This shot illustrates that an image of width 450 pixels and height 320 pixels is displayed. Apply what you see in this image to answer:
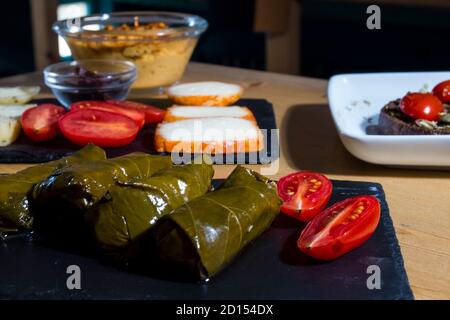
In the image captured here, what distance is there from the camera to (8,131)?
6.74 ft

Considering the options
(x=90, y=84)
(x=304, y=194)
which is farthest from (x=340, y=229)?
(x=90, y=84)

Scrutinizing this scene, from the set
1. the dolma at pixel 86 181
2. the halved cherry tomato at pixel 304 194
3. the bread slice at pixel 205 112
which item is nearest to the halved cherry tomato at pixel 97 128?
the bread slice at pixel 205 112

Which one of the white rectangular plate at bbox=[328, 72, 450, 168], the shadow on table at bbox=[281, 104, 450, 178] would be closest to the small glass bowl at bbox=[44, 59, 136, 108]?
the shadow on table at bbox=[281, 104, 450, 178]

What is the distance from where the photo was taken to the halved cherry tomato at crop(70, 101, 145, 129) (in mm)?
2113

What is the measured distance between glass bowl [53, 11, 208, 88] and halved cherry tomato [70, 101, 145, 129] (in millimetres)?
454

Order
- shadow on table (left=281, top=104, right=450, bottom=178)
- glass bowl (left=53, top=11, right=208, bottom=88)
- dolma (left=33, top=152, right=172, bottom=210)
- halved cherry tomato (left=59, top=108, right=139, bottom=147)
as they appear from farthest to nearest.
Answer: glass bowl (left=53, top=11, right=208, bottom=88), halved cherry tomato (left=59, top=108, right=139, bottom=147), shadow on table (left=281, top=104, right=450, bottom=178), dolma (left=33, top=152, right=172, bottom=210)

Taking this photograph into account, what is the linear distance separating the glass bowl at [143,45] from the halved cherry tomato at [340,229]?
134 cm

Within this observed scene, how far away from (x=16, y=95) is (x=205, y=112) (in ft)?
2.16

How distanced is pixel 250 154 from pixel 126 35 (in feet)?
2.78

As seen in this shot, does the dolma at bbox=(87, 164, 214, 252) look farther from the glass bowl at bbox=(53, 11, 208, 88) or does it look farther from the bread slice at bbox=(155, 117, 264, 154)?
the glass bowl at bbox=(53, 11, 208, 88)

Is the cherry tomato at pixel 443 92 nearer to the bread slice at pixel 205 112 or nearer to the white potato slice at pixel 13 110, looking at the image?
the bread slice at pixel 205 112

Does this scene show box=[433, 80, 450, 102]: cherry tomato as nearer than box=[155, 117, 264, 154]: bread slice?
No

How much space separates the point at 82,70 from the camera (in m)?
2.46
